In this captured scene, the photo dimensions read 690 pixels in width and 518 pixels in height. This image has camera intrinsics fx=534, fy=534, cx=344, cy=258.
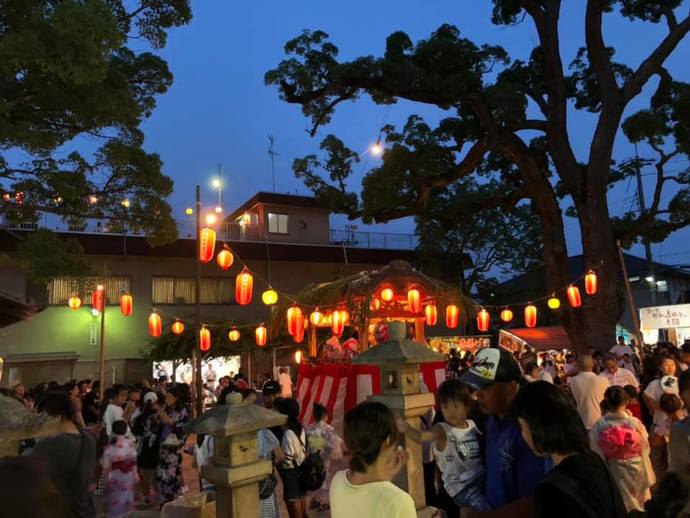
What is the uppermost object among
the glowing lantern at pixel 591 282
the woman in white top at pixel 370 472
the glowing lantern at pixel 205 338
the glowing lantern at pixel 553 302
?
the glowing lantern at pixel 591 282

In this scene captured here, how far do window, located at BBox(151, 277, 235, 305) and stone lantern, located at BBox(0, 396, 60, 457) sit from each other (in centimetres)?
1654

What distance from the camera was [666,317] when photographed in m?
16.3

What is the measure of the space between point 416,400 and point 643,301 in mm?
32767

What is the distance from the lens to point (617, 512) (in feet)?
6.90

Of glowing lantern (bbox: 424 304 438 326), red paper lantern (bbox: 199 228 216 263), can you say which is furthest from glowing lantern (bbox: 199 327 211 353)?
glowing lantern (bbox: 424 304 438 326)

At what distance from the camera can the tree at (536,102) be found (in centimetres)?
1531

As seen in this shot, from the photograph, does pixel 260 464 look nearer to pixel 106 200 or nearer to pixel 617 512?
pixel 617 512

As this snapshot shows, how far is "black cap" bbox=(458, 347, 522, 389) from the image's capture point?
324cm

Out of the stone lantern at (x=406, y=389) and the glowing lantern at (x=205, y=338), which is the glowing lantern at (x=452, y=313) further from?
the stone lantern at (x=406, y=389)

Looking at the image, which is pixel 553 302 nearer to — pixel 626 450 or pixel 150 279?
pixel 626 450

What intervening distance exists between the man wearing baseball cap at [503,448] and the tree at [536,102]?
13109 mm

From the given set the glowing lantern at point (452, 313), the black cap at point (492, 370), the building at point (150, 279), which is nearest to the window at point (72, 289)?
the building at point (150, 279)

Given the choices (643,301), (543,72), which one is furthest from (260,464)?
(643,301)

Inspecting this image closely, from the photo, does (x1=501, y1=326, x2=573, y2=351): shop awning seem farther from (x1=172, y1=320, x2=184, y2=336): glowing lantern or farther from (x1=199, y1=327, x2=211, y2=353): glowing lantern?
(x1=172, y1=320, x2=184, y2=336): glowing lantern
